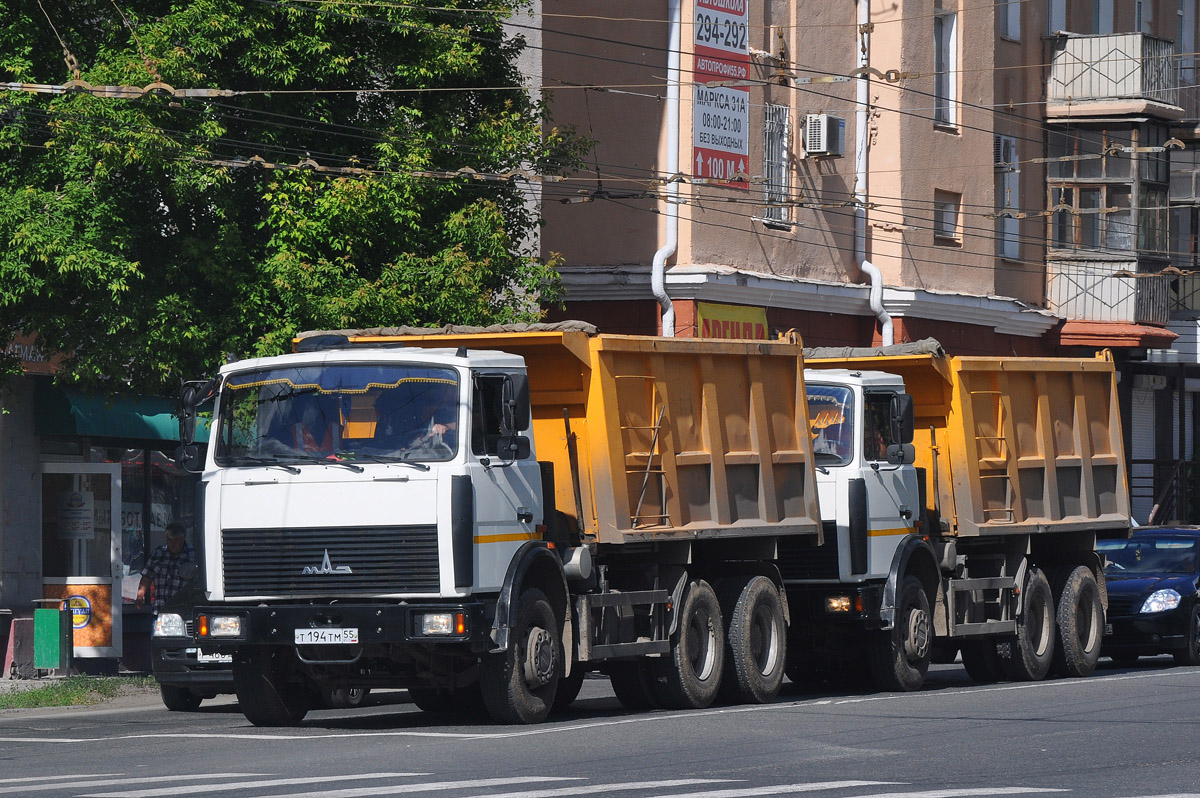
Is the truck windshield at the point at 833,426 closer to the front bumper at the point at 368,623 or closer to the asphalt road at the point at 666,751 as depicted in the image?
the asphalt road at the point at 666,751

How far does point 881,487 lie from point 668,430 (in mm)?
2867

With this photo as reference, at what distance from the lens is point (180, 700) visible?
17953 mm

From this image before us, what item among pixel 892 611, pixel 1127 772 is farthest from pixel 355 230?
pixel 1127 772

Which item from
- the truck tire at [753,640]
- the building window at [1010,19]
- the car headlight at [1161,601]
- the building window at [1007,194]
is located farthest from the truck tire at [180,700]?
the building window at [1010,19]

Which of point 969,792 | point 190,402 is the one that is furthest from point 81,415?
point 969,792

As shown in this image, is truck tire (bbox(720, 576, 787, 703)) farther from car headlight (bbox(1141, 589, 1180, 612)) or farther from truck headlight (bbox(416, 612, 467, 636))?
car headlight (bbox(1141, 589, 1180, 612))

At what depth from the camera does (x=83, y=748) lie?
13.8m

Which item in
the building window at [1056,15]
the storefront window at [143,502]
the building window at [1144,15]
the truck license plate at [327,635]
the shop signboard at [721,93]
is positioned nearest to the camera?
the truck license plate at [327,635]

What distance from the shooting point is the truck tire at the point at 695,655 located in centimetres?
1577

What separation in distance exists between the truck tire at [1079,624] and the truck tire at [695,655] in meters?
5.56

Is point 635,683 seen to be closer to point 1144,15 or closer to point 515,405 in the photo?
point 515,405

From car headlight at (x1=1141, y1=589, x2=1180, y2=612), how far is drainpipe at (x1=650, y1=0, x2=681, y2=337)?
33.1ft

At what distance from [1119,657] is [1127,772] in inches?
476

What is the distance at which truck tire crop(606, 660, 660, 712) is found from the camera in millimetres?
16016
